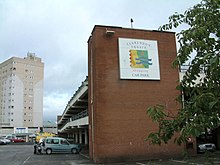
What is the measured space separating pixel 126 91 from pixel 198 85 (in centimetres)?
1674

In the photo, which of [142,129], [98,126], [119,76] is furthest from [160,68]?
[98,126]

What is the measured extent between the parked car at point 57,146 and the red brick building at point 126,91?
10359mm

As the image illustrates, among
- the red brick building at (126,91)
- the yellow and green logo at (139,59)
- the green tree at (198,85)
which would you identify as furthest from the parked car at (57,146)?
the green tree at (198,85)

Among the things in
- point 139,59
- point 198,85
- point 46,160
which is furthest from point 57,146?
point 198,85

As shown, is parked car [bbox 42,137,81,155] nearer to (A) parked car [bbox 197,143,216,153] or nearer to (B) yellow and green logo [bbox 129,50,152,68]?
(A) parked car [bbox 197,143,216,153]

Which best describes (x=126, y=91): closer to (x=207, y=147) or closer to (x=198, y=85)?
(x=207, y=147)

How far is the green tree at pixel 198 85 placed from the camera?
286 centimetres

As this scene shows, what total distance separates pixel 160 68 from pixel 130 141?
235 inches

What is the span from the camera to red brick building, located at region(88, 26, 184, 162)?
63.2 ft

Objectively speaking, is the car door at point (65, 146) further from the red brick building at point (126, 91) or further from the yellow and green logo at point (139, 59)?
the yellow and green logo at point (139, 59)

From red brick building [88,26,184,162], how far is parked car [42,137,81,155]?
10359 millimetres

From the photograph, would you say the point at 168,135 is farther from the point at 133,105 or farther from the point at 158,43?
the point at 158,43

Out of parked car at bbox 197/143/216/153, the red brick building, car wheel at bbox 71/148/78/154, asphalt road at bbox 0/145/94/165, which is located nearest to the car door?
car wheel at bbox 71/148/78/154

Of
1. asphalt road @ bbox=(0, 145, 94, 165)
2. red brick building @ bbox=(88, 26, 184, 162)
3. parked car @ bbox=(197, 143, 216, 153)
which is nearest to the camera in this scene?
parked car @ bbox=(197, 143, 216, 153)
